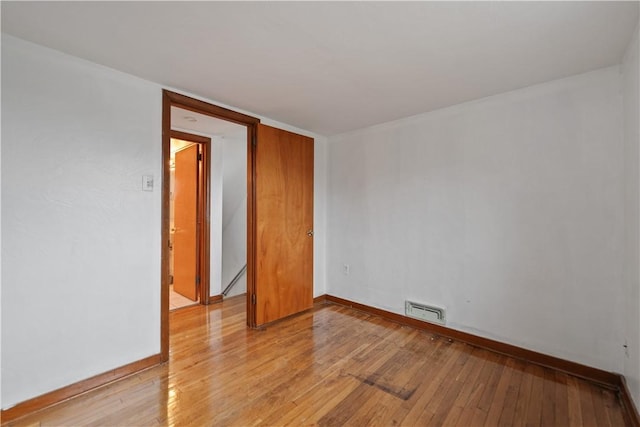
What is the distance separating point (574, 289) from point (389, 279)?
1582 mm

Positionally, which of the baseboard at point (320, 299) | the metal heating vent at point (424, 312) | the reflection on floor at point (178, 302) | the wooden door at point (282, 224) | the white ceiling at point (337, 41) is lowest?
the reflection on floor at point (178, 302)

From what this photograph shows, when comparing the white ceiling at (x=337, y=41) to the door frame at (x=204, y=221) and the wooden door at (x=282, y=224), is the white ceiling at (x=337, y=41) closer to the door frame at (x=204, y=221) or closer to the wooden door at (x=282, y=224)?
the wooden door at (x=282, y=224)

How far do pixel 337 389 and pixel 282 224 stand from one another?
5.72ft

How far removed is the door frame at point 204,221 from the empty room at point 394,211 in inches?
29.0

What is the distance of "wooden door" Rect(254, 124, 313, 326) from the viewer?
9.91ft

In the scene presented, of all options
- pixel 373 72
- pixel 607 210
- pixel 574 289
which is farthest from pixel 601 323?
pixel 373 72

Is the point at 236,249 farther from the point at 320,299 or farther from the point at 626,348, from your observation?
the point at 626,348

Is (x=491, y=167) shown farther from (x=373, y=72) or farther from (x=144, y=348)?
(x=144, y=348)

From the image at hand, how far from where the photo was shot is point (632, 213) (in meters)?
1.77

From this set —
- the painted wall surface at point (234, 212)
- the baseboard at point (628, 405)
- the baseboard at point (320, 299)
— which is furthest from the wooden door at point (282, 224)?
the baseboard at point (628, 405)

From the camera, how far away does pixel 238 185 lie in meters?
4.41

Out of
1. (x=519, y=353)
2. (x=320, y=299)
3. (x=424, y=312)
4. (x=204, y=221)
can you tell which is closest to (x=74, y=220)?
(x=204, y=221)

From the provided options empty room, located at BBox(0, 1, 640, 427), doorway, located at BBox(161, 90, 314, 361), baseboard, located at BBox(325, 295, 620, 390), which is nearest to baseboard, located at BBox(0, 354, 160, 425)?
empty room, located at BBox(0, 1, 640, 427)

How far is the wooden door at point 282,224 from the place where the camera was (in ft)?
9.91
